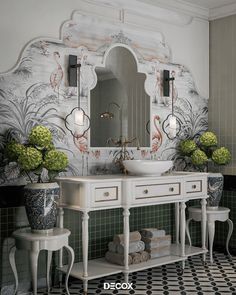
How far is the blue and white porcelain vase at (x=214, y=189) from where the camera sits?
477 centimetres

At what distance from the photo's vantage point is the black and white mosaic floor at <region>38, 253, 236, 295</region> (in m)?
3.81

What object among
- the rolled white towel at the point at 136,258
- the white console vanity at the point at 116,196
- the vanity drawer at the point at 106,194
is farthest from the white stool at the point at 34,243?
the rolled white towel at the point at 136,258

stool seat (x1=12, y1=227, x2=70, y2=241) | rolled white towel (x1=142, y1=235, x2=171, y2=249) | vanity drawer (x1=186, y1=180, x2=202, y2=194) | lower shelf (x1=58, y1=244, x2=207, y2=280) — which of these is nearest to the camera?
stool seat (x1=12, y1=227, x2=70, y2=241)

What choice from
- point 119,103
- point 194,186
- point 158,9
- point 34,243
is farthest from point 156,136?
point 34,243

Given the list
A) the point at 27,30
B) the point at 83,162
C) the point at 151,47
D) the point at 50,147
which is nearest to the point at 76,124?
the point at 83,162

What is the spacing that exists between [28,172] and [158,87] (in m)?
1.88

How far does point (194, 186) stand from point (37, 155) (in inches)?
68.3

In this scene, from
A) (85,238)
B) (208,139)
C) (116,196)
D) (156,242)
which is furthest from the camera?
(208,139)

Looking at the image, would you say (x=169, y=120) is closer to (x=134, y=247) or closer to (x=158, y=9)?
(x=158, y=9)

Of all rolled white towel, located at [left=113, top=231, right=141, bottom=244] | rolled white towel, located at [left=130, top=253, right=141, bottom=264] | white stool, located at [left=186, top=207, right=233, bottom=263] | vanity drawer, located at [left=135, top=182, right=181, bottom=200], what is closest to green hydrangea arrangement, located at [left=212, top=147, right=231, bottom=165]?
white stool, located at [left=186, top=207, right=233, bottom=263]

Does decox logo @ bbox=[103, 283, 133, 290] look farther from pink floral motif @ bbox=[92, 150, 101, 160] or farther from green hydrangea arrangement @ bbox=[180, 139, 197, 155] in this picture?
green hydrangea arrangement @ bbox=[180, 139, 197, 155]

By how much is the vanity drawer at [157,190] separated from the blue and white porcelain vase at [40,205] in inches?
31.4

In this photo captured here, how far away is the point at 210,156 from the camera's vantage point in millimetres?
5066

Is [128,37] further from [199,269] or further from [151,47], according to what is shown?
[199,269]
